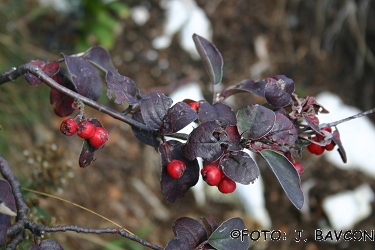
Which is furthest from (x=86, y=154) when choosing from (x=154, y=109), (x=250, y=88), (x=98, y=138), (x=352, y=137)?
(x=352, y=137)

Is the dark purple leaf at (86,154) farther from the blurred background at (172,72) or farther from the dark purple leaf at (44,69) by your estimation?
the blurred background at (172,72)

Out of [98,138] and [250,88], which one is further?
[250,88]

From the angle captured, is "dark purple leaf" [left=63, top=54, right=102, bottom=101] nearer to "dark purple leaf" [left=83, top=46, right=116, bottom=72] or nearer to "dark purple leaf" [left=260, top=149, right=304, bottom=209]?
"dark purple leaf" [left=83, top=46, right=116, bottom=72]

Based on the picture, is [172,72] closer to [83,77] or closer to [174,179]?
[83,77]

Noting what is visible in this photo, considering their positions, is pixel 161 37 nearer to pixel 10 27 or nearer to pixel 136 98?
pixel 10 27

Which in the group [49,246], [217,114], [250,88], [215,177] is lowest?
[49,246]

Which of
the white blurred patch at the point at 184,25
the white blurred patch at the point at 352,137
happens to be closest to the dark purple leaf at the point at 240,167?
the white blurred patch at the point at 352,137

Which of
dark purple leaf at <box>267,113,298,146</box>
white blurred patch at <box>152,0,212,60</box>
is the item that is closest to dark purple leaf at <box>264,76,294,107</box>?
dark purple leaf at <box>267,113,298,146</box>

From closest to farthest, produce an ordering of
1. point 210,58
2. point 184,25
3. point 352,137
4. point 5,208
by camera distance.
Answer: point 5,208
point 210,58
point 352,137
point 184,25

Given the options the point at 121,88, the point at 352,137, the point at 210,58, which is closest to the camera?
the point at 121,88
